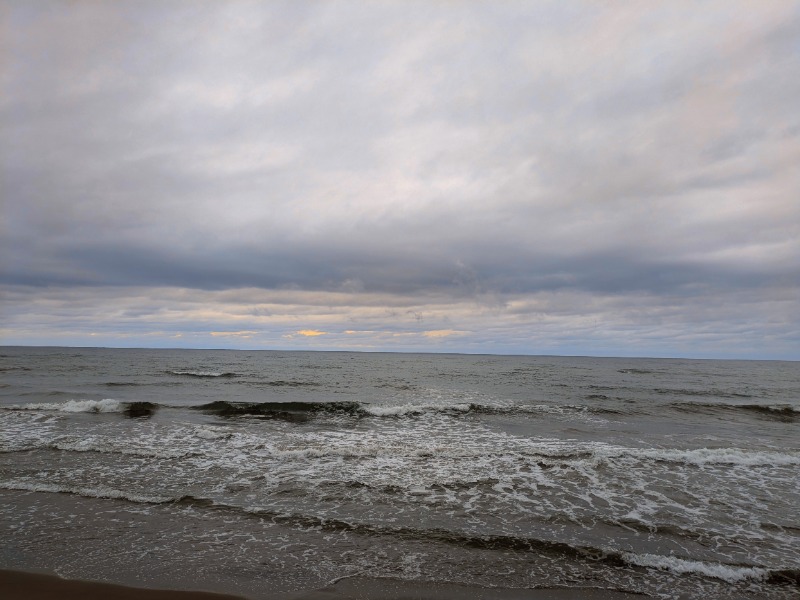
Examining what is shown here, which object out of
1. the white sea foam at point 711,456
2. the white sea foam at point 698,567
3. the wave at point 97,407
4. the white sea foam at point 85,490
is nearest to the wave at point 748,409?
the white sea foam at point 711,456

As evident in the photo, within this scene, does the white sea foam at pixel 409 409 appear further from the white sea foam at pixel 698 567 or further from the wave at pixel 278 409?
the white sea foam at pixel 698 567

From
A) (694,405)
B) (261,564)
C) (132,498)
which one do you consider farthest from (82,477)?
(694,405)

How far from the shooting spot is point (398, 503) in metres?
9.35

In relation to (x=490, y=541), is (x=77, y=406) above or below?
below

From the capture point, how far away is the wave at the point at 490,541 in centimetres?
666

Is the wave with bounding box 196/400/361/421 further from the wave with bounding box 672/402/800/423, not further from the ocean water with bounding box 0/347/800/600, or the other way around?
the wave with bounding box 672/402/800/423

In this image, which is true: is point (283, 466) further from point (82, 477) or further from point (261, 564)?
point (261, 564)

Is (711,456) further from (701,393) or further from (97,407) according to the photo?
(701,393)

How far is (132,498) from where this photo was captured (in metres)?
9.20

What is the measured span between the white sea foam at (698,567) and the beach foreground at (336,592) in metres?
1.13

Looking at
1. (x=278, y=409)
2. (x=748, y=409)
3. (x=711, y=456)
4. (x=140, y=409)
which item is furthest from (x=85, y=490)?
(x=748, y=409)

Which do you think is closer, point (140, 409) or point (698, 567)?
point (698, 567)

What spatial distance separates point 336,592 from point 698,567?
5.43 metres

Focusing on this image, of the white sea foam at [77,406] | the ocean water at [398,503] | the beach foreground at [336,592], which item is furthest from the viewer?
the white sea foam at [77,406]
